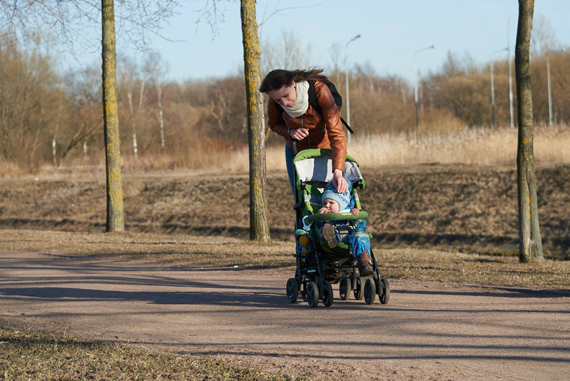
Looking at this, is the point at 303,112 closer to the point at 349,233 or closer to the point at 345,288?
the point at 349,233

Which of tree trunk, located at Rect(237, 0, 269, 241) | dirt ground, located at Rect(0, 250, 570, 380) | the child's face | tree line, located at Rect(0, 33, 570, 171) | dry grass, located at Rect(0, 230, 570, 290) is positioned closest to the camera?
dirt ground, located at Rect(0, 250, 570, 380)

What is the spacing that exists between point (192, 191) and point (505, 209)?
1345 centimetres

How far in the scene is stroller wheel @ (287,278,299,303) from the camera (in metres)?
7.07

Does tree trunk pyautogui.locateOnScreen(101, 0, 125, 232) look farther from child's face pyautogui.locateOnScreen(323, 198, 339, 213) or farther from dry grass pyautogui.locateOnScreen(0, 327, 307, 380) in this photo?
dry grass pyautogui.locateOnScreen(0, 327, 307, 380)

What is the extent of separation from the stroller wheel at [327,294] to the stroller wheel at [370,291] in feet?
1.11

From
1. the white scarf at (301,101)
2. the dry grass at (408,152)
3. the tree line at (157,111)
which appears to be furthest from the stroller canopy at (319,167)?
the tree line at (157,111)

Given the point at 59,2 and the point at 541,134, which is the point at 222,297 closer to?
the point at 59,2

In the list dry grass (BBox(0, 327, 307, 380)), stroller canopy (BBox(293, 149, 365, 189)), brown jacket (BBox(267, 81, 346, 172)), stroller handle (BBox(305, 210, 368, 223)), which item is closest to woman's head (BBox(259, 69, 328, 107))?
brown jacket (BBox(267, 81, 346, 172))

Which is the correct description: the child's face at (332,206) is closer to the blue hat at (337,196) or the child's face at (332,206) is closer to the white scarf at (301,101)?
the blue hat at (337,196)

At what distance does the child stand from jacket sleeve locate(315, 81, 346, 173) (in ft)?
0.88

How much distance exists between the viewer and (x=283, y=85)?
260 inches

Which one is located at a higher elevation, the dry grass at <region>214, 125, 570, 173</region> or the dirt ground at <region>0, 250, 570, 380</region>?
the dry grass at <region>214, 125, 570, 173</region>

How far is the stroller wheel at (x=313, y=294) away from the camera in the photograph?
6.70 metres

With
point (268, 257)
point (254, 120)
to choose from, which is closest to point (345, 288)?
point (268, 257)
